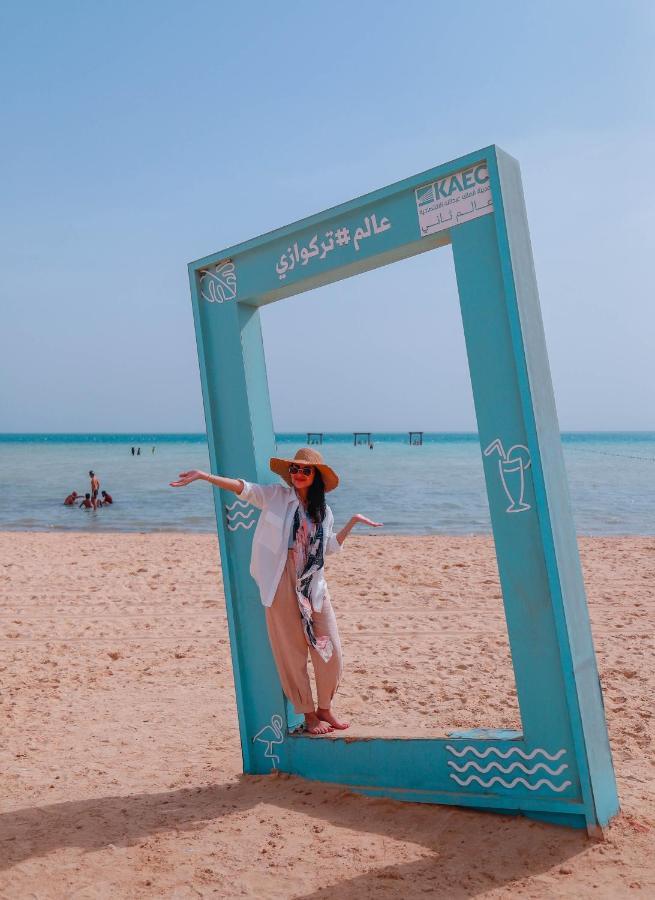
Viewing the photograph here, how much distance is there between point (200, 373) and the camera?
162 inches

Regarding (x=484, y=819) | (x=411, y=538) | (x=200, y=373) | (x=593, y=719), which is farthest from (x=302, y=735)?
(x=411, y=538)

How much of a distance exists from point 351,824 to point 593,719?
3.83 ft

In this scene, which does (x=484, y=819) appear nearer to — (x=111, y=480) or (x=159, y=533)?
(x=159, y=533)

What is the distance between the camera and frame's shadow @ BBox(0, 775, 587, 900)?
9.31 feet

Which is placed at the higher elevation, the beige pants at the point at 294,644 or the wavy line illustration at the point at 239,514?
the wavy line illustration at the point at 239,514

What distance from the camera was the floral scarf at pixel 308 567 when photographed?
3.74 meters

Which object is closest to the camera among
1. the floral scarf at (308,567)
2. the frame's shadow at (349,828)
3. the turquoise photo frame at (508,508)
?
the frame's shadow at (349,828)

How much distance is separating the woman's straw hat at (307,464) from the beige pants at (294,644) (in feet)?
1.38

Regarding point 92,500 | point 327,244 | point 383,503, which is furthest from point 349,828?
point 92,500

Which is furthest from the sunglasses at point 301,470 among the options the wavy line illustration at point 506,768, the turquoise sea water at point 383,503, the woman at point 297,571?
the turquoise sea water at point 383,503

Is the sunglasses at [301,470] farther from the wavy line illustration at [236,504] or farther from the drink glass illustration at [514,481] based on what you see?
the drink glass illustration at [514,481]

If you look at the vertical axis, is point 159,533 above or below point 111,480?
below

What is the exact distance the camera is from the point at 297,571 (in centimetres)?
377

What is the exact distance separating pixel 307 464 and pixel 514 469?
1.07 m
